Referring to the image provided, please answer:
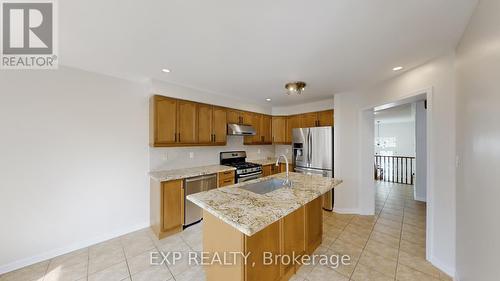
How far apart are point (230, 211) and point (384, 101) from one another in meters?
3.12

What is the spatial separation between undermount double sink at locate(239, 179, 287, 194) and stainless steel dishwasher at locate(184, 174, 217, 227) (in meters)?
1.21

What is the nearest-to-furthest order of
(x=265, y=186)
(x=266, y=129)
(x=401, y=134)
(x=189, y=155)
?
(x=265, y=186) → (x=189, y=155) → (x=266, y=129) → (x=401, y=134)

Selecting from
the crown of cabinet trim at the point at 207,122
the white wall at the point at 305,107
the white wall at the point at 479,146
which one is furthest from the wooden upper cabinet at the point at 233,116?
the white wall at the point at 479,146

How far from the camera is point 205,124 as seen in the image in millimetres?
3570

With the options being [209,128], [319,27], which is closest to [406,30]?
[319,27]

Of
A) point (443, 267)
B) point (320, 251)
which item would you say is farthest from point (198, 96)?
point (443, 267)

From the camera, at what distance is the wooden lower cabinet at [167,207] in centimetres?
273

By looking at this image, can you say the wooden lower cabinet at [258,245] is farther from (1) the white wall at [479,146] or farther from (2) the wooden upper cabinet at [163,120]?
(2) the wooden upper cabinet at [163,120]

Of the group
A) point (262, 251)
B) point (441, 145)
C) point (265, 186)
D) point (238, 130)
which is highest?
point (238, 130)

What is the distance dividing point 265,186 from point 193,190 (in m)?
1.34

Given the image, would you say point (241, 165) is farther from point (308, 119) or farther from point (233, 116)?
point (308, 119)

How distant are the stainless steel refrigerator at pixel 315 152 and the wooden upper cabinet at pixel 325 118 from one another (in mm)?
315

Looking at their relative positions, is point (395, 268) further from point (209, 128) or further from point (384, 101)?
point (209, 128)

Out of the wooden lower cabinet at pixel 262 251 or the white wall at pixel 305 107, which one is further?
the white wall at pixel 305 107
